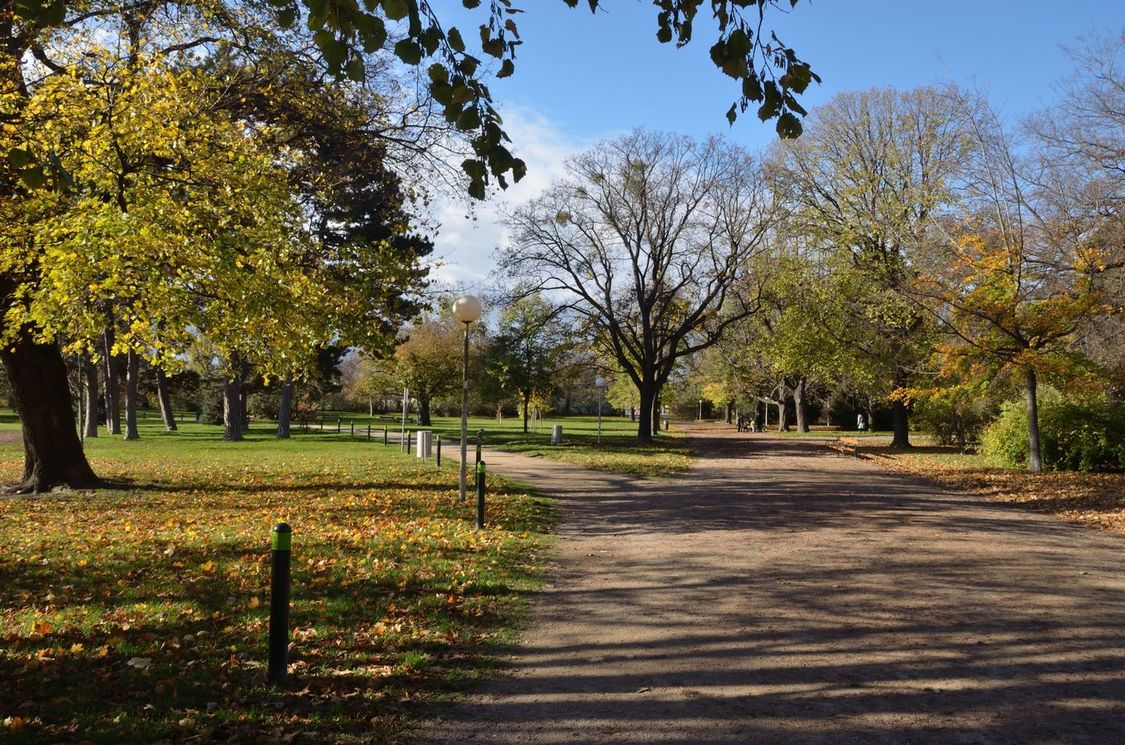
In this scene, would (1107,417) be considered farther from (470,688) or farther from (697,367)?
(697,367)

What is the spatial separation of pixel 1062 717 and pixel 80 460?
14.8 m

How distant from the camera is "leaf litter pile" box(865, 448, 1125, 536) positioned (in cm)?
1180

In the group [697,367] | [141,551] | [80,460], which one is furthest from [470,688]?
[697,367]

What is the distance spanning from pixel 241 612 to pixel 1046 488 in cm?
1441

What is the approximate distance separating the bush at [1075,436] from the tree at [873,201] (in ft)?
17.0

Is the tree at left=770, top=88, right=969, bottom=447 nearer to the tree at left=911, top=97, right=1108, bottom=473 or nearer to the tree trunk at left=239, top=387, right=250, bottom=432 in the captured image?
the tree at left=911, top=97, right=1108, bottom=473

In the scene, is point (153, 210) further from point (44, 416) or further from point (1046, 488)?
point (1046, 488)

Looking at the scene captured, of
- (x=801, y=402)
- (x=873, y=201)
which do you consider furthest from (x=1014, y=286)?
(x=801, y=402)

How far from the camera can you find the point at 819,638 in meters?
5.44

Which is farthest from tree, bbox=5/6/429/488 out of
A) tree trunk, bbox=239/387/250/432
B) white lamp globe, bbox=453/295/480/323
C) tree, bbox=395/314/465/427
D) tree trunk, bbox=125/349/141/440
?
tree, bbox=395/314/465/427

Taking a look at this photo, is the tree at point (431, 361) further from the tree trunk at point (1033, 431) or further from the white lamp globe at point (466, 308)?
the white lamp globe at point (466, 308)

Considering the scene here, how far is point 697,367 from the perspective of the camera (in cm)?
5838

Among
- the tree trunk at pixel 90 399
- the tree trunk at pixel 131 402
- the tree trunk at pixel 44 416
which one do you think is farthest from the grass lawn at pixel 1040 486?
the tree trunk at pixel 90 399

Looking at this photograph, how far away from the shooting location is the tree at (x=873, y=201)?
2497 cm
